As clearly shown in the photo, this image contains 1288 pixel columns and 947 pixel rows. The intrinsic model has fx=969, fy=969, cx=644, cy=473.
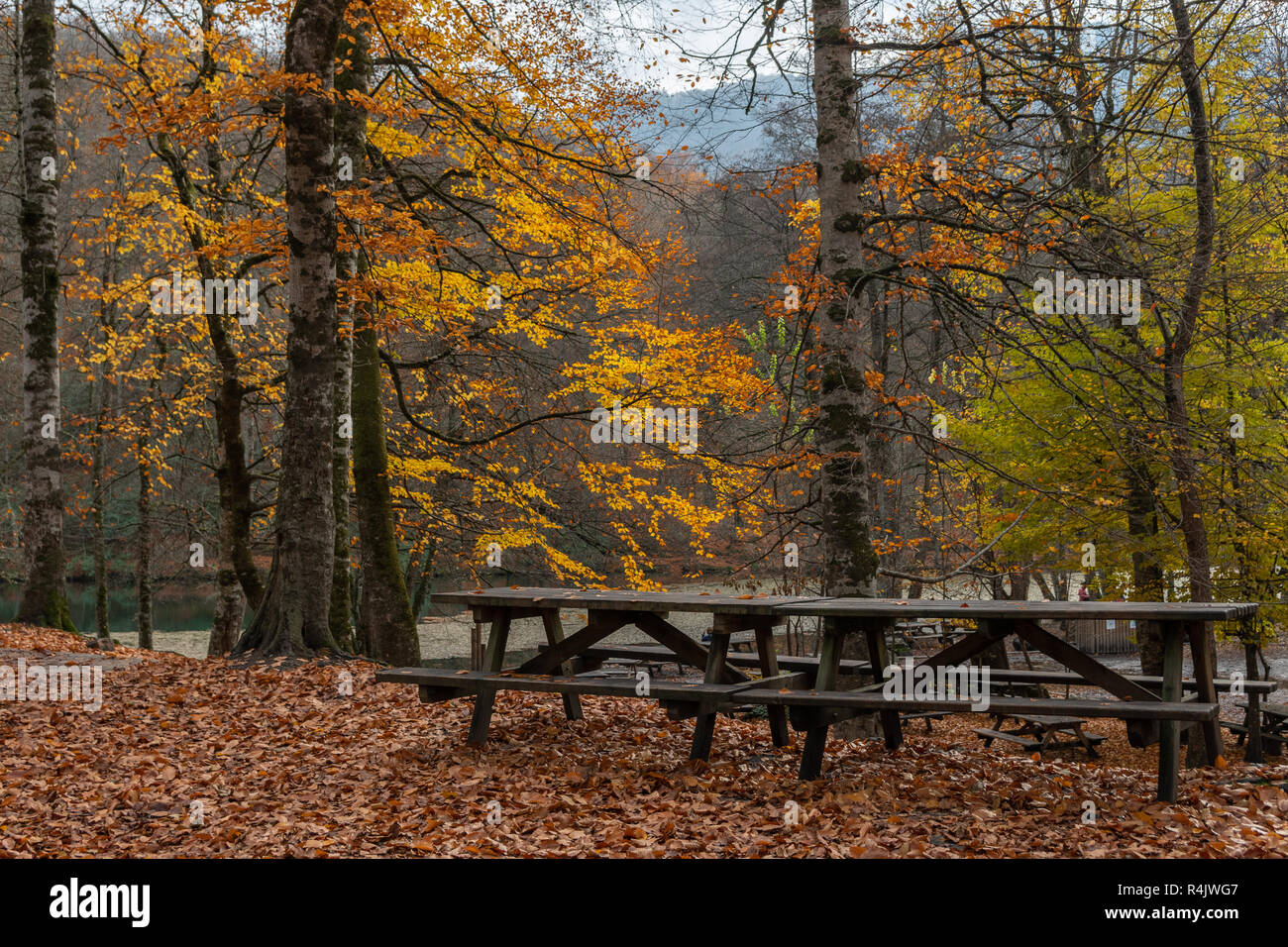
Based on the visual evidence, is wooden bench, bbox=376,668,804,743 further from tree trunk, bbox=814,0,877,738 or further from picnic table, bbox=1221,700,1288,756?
picnic table, bbox=1221,700,1288,756

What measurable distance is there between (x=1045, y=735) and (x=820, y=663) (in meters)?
→ 6.98

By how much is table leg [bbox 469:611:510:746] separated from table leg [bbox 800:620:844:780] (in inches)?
82.4

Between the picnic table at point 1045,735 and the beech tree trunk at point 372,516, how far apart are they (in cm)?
697

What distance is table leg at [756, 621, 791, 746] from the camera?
21.0ft

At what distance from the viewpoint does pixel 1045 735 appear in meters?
11.5

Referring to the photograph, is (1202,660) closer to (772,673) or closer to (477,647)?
(772,673)

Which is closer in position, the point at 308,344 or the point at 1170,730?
the point at 1170,730

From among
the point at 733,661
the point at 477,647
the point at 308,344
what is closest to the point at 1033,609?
the point at 733,661
